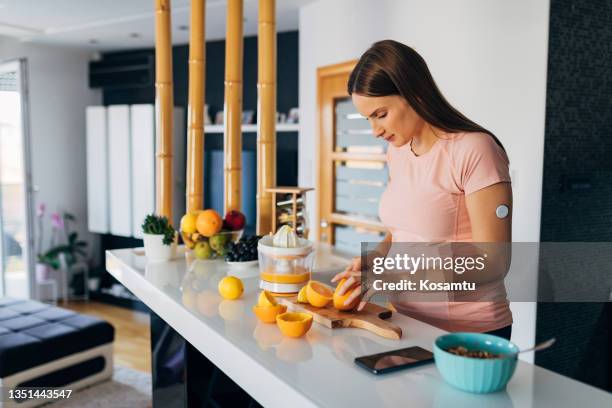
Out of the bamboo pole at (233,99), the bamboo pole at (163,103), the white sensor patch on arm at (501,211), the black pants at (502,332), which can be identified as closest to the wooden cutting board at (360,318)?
the black pants at (502,332)

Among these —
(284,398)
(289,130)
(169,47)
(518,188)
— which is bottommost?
(284,398)

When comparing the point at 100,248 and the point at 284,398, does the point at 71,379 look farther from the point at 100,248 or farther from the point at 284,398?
the point at 100,248

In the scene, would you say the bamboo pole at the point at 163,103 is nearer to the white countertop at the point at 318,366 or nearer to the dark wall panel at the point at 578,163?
the white countertop at the point at 318,366

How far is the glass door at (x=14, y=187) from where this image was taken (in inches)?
215

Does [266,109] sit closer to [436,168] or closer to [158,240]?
[158,240]

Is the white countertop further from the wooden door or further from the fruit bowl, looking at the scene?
the wooden door

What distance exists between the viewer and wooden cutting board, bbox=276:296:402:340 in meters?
1.47

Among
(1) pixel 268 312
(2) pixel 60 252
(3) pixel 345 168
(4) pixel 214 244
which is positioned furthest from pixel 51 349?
(2) pixel 60 252

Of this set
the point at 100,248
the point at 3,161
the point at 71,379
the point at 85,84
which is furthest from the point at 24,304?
the point at 85,84

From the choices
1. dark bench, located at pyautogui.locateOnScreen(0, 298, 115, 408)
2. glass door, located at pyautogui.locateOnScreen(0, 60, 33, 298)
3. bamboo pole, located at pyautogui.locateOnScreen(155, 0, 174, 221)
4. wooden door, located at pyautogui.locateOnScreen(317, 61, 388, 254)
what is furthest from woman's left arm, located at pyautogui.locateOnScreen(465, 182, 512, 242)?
glass door, located at pyautogui.locateOnScreen(0, 60, 33, 298)

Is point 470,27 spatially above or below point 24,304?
above

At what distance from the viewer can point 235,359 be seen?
1.41 m

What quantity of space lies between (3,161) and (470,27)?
15.2 feet

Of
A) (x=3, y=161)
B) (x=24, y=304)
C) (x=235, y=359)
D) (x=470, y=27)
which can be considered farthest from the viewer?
(x=3, y=161)
